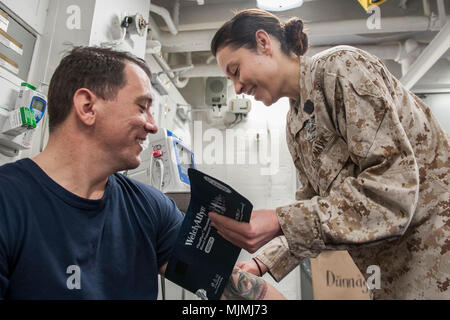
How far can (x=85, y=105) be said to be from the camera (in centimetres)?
101

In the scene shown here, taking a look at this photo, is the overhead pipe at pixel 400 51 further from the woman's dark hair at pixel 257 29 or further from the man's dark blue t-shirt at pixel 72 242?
the man's dark blue t-shirt at pixel 72 242

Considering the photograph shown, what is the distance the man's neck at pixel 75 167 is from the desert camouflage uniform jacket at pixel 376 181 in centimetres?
60

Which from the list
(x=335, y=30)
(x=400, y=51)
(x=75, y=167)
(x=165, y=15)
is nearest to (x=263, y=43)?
(x=75, y=167)

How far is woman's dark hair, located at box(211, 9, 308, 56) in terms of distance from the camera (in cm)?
108

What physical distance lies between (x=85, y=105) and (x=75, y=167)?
8.3 inches

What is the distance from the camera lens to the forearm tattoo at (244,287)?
1.04m

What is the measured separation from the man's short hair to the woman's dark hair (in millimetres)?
403

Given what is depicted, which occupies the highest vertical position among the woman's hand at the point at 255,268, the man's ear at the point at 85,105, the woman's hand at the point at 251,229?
the man's ear at the point at 85,105

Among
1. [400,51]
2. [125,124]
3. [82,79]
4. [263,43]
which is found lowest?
[125,124]

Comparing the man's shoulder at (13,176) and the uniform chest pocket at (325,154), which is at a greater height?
the uniform chest pocket at (325,154)

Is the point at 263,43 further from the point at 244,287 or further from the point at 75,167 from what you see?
the point at 244,287

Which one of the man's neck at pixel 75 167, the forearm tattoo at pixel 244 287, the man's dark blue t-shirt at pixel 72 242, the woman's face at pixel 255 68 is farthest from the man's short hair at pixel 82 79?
the forearm tattoo at pixel 244 287

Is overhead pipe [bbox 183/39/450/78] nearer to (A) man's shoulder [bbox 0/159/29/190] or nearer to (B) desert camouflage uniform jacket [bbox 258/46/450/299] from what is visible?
(B) desert camouflage uniform jacket [bbox 258/46/450/299]
